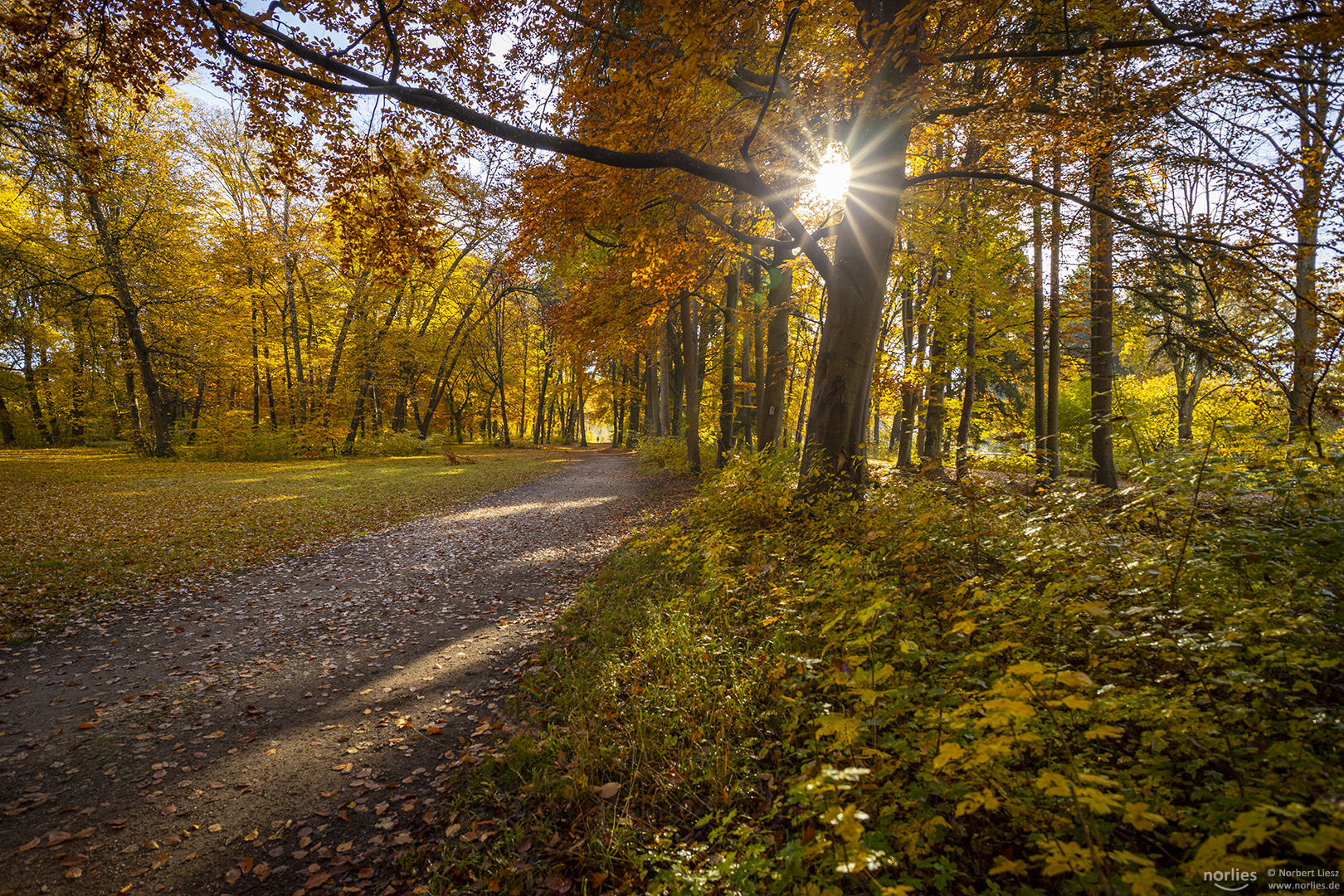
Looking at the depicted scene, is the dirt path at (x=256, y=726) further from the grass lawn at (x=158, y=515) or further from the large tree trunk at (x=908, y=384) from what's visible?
the large tree trunk at (x=908, y=384)

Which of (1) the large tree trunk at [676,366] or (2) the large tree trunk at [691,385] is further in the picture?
(1) the large tree trunk at [676,366]

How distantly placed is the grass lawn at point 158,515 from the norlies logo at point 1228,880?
988cm

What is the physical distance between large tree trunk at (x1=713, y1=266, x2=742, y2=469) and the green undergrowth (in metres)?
10.9

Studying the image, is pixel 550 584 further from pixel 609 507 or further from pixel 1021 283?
pixel 1021 283

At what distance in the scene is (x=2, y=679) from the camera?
4.71 meters

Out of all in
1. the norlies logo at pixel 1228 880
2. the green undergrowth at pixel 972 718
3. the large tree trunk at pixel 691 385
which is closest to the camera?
the norlies logo at pixel 1228 880

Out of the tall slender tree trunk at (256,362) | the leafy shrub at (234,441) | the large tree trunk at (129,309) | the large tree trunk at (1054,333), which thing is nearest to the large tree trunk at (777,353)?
the large tree trunk at (1054,333)

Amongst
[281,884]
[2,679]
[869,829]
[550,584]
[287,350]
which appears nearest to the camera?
[869,829]

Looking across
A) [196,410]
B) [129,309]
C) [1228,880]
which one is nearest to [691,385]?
[1228,880]

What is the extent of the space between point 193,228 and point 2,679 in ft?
83.8

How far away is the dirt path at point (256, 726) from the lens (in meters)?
2.96

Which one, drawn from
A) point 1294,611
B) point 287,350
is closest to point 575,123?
point 1294,611

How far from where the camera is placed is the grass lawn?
6.86 metres

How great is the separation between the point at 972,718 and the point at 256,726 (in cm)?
547
